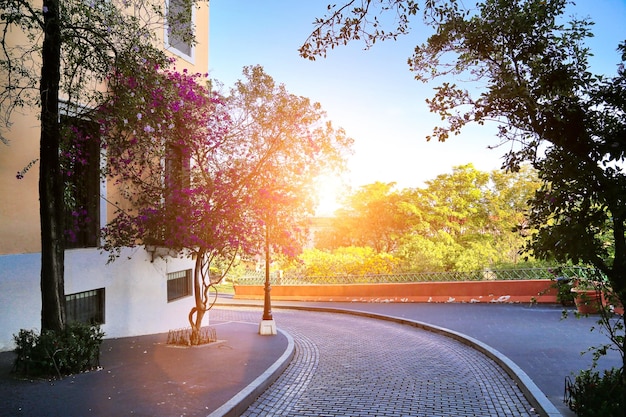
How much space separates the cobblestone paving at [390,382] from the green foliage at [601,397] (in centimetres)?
96

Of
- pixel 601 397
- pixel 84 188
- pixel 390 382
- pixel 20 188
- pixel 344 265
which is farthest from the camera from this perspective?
pixel 344 265

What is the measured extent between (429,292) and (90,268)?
15773mm

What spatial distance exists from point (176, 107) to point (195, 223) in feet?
9.15

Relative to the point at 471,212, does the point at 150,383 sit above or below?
below

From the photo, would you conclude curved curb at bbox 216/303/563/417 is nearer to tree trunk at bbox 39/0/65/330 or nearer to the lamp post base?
tree trunk at bbox 39/0/65/330

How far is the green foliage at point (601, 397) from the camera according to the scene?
5328 mm

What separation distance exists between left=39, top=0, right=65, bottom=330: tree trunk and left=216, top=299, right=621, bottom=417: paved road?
25.3 ft

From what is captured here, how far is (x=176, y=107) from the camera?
10422 millimetres

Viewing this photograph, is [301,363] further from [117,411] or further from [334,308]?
[334,308]

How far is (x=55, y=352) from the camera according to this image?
312 inches

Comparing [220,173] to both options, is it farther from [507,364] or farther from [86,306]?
[507,364]

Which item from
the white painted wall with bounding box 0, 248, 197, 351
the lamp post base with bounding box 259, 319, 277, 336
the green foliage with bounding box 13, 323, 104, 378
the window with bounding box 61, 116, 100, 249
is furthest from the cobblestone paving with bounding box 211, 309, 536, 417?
the window with bounding box 61, 116, 100, 249

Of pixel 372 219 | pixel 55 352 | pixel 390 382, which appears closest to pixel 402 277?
pixel 372 219

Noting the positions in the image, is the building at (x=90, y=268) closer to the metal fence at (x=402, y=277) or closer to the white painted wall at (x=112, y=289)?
the white painted wall at (x=112, y=289)
